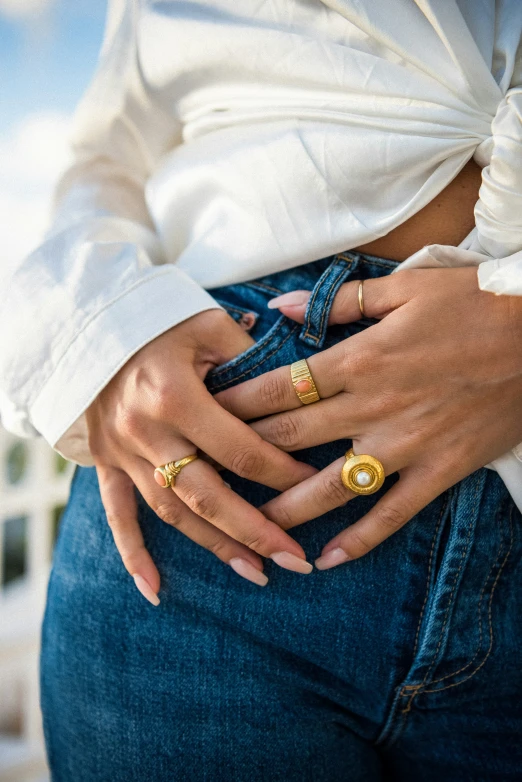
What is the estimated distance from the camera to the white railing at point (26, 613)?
2.34 metres

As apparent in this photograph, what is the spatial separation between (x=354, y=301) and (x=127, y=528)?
430 mm

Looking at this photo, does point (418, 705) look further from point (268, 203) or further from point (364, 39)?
point (364, 39)

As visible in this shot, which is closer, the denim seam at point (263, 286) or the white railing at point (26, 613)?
the denim seam at point (263, 286)

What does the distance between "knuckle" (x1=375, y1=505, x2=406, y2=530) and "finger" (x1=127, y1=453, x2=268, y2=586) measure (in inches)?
6.8

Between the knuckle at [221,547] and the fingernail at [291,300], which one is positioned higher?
the fingernail at [291,300]

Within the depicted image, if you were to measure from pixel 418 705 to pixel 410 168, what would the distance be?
2.26ft

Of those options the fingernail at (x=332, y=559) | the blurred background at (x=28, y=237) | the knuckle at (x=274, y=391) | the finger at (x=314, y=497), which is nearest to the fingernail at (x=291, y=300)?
the knuckle at (x=274, y=391)

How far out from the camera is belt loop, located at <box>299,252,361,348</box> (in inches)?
27.2

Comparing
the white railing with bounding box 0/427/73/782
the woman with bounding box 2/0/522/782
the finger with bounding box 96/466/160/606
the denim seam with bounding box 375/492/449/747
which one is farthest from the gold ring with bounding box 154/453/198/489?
the white railing with bounding box 0/427/73/782

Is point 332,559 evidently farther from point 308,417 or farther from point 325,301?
point 325,301

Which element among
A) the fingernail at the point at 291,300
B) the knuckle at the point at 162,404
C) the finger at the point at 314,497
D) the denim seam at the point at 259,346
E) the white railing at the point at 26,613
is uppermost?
the fingernail at the point at 291,300

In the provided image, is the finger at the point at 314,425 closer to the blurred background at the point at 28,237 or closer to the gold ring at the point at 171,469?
the gold ring at the point at 171,469

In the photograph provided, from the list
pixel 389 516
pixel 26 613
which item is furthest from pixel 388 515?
pixel 26 613

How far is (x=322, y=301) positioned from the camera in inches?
27.2
